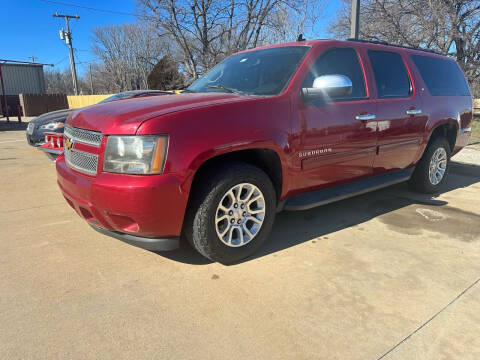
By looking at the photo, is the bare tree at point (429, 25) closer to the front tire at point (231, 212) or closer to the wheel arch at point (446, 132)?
the wheel arch at point (446, 132)

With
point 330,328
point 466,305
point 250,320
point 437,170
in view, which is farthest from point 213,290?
point 437,170

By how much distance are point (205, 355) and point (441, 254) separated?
7.60ft

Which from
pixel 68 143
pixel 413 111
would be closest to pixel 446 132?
pixel 413 111

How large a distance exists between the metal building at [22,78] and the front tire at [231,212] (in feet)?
118

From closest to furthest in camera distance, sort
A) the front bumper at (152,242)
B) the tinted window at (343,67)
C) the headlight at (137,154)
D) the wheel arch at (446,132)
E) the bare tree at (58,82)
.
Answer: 1. the headlight at (137,154)
2. the front bumper at (152,242)
3. the tinted window at (343,67)
4. the wheel arch at (446,132)
5. the bare tree at (58,82)

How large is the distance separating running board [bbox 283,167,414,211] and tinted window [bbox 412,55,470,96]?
1.24 m

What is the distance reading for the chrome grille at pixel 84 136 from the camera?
254 cm

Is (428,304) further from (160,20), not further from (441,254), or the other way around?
(160,20)

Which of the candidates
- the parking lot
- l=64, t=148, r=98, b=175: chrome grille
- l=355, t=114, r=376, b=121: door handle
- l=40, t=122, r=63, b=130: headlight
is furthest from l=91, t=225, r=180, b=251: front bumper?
l=40, t=122, r=63, b=130: headlight

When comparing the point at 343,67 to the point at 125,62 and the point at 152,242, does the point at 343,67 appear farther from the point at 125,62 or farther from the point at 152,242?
A: the point at 125,62

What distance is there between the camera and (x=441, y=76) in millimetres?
4777

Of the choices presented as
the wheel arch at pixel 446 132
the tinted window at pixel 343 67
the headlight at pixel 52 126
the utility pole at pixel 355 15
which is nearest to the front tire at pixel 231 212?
the tinted window at pixel 343 67

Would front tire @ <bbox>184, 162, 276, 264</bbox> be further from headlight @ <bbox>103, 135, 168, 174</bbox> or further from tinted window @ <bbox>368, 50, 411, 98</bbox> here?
tinted window @ <bbox>368, 50, 411, 98</bbox>

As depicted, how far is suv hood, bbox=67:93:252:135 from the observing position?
7.86 feet
